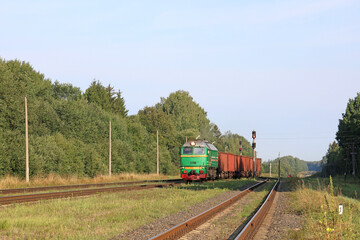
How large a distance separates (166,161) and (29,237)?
57.4 m

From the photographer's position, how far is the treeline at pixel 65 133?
3595 cm

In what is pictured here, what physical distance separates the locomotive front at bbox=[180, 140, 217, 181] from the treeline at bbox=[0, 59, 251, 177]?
12.1 meters

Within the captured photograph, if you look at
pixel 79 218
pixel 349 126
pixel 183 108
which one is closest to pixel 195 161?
pixel 79 218

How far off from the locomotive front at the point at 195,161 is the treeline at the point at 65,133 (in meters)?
12.1

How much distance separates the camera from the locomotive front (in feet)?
113

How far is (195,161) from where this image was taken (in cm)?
3472

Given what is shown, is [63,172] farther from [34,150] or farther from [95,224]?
[95,224]

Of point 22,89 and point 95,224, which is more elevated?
point 22,89

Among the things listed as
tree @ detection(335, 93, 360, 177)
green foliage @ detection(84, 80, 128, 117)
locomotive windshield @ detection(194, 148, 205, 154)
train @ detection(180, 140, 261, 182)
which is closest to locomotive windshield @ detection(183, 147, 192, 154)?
train @ detection(180, 140, 261, 182)

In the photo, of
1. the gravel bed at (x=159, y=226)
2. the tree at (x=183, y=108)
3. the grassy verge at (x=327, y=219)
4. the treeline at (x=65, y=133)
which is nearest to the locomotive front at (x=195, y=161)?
the treeline at (x=65, y=133)

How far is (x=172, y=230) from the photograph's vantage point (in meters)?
10.9

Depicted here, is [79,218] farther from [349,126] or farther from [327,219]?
[349,126]

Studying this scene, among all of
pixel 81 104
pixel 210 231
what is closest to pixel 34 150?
pixel 81 104

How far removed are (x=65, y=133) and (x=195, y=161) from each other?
2019 cm
